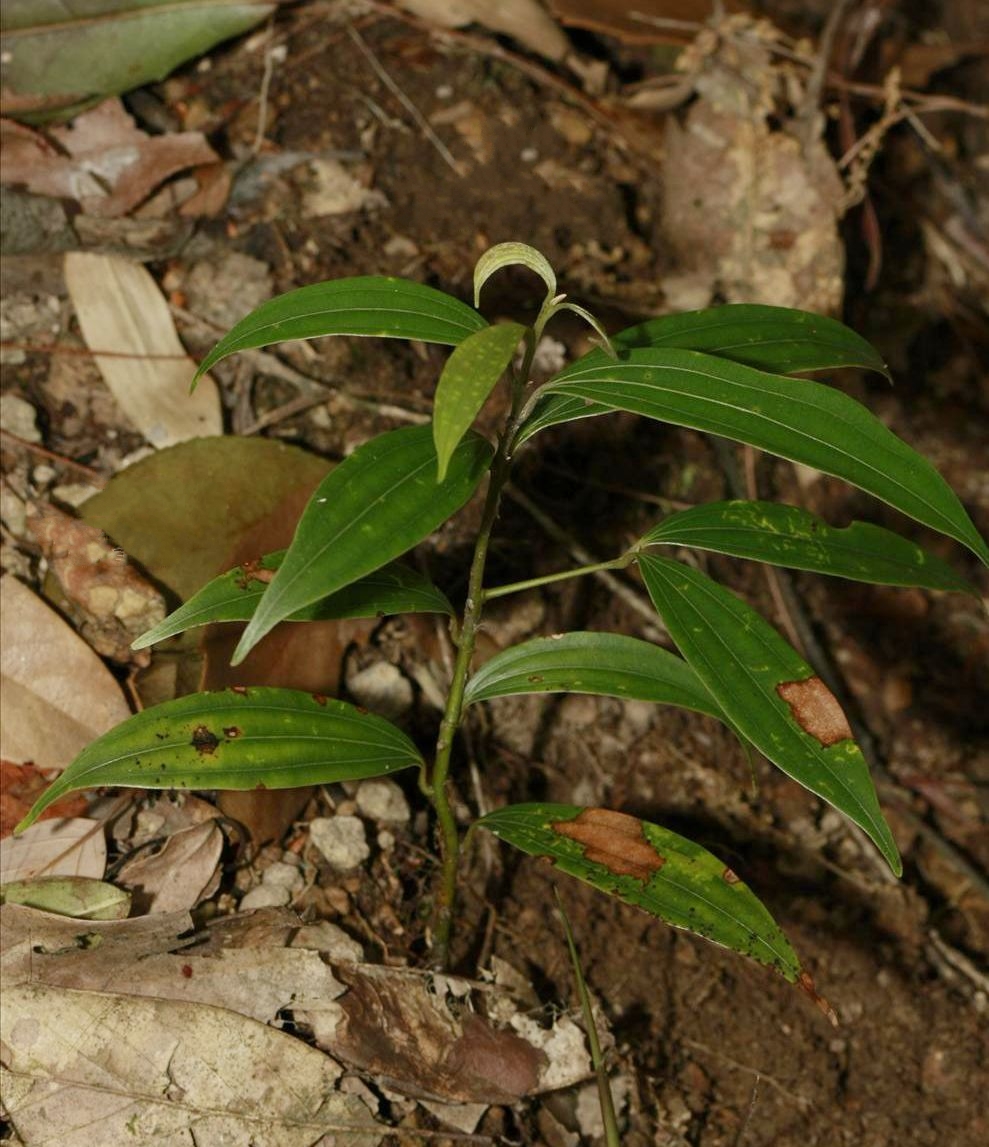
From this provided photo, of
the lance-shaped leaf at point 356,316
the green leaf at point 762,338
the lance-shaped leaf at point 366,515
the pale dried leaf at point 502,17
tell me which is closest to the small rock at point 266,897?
the lance-shaped leaf at point 366,515

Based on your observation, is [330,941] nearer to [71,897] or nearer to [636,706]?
[71,897]

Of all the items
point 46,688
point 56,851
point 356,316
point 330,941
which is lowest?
point 330,941

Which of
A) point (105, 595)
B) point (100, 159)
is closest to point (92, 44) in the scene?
point (100, 159)

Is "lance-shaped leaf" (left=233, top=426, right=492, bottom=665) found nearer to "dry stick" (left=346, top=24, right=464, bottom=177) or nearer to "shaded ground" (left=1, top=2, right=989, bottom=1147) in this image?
"shaded ground" (left=1, top=2, right=989, bottom=1147)

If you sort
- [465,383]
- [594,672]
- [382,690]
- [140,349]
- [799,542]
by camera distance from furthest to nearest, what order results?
[140,349]
[382,690]
[594,672]
[799,542]
[465,383]

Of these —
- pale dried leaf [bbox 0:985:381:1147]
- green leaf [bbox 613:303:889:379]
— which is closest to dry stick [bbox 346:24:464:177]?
green leaf [bbox 613:303:889:379]

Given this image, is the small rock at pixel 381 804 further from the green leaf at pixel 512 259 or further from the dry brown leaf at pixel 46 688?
the green leaf at pixel 512 259

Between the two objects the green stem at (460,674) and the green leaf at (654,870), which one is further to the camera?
the green leaf at (654,870)
